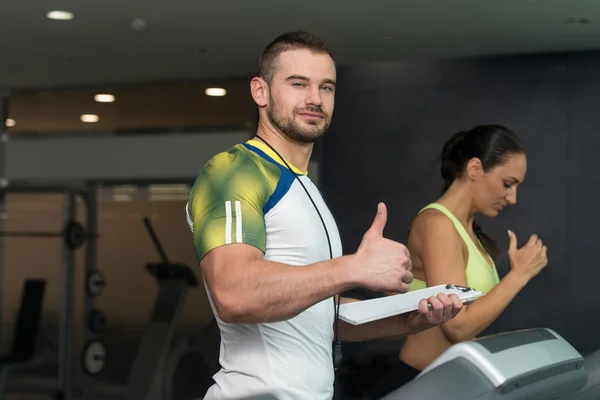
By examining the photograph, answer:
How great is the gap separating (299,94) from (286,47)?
76 mm

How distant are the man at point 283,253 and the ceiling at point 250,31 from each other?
7.84 feet

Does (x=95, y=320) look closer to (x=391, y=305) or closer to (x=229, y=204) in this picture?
(x=391, y=305)

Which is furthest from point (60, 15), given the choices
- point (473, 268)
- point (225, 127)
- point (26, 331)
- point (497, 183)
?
point (473, 268)

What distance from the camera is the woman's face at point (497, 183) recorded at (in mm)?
2096

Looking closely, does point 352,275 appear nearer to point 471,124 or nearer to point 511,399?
point 511,399

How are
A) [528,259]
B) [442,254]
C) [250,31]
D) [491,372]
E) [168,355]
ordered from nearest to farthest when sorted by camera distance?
[491,372]
[442,254]
[528,259]
[250,31]
[168,355]

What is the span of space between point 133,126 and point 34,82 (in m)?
0.76

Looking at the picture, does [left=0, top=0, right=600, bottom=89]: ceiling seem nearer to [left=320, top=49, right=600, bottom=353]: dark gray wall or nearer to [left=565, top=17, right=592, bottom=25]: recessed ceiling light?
[left=565, top=17, right=592, bottom=25]: recessed ceiling light

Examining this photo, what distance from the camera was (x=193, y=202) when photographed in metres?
1.17

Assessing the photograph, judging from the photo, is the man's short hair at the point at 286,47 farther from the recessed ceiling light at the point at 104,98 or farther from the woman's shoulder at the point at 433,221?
the recessed ceiling light at the point at 104,98

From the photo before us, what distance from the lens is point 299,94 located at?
1275 millimetres

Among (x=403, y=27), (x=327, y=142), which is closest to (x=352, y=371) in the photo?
(x=327, y=142)

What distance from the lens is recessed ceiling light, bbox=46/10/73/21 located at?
12.4 feet

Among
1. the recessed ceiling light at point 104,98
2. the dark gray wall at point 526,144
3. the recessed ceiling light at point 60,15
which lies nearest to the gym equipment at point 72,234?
the recessed ceiling light at point 104,98
